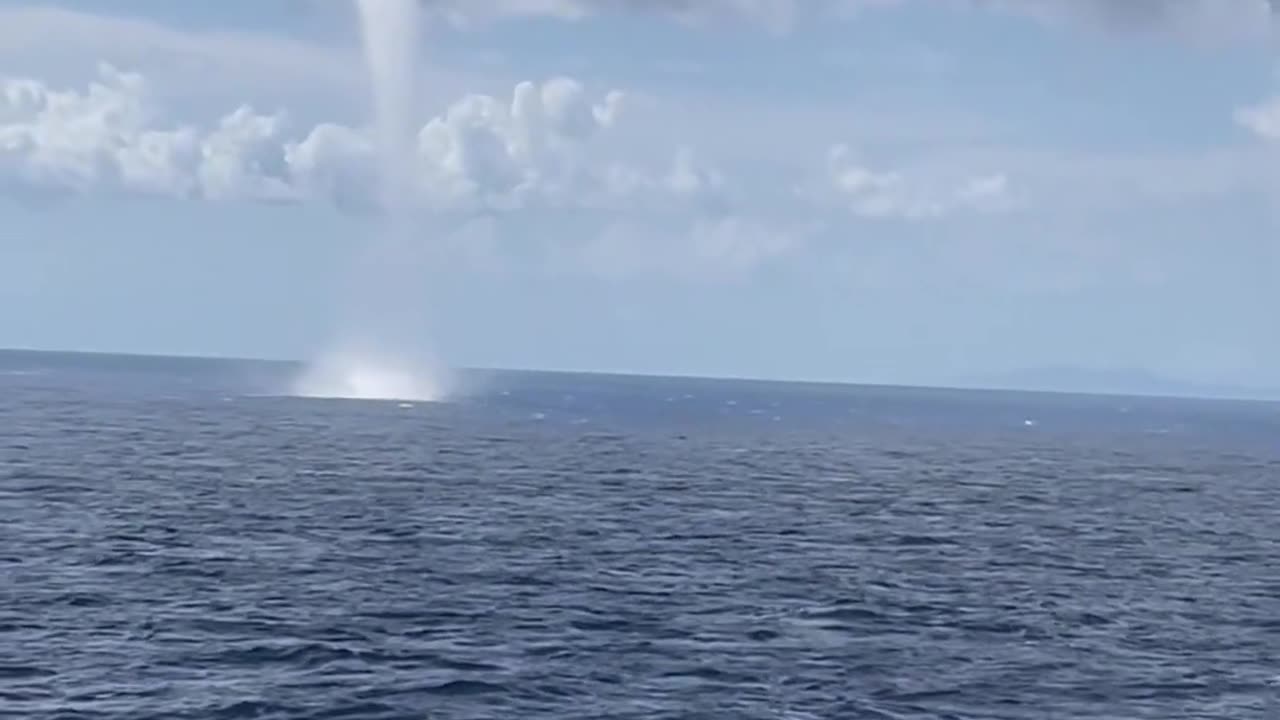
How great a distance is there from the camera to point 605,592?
5459cm

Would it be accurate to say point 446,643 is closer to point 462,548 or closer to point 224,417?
point 462,548

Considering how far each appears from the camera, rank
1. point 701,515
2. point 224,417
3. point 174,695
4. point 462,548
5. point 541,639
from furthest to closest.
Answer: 1. point 224,417
2. point 701,515
3. point 462,548
4. point 541,639
5. point 174,695

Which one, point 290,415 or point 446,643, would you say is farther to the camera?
point 290,415

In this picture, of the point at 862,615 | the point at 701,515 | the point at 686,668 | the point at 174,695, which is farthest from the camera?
the point at 701,515

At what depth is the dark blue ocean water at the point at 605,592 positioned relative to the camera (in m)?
39.6

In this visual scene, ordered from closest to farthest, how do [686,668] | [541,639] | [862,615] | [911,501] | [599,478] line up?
[686,668]
[541,639]
[862,615]
[911,501]
[599,478]

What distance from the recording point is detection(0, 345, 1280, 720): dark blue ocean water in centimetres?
3959

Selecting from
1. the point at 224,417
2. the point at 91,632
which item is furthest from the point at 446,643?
the point at 224,417

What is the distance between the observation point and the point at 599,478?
10331cm

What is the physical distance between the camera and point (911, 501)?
95.4m

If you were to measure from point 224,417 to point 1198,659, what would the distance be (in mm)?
133251

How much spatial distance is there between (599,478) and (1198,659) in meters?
60.7

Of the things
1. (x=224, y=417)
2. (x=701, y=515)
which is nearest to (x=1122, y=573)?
(x=701, y=515)

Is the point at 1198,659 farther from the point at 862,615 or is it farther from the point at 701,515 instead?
the point at 701,515
